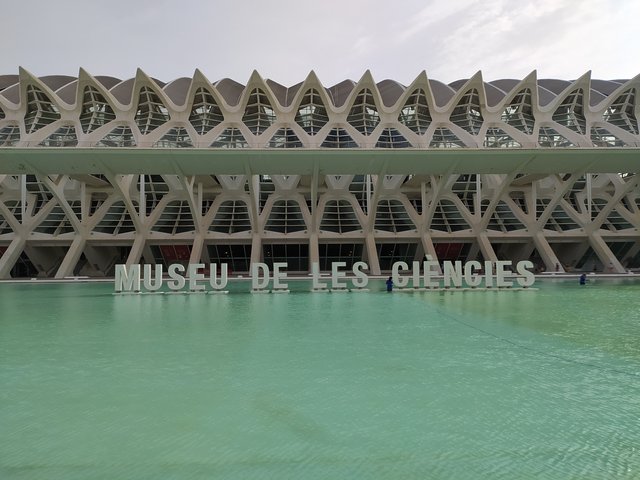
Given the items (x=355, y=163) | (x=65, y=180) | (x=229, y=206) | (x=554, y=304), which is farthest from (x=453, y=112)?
(x=65, y=180)

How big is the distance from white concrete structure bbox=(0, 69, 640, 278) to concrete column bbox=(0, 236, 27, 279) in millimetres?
126

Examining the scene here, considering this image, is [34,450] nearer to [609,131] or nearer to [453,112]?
[453,112]

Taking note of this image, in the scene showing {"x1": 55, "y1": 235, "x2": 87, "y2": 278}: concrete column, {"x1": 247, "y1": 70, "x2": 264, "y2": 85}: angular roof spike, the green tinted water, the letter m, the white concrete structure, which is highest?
{"x1": 247, "y1": 70, "x2": 264, "y2": 85}: angular roof spike

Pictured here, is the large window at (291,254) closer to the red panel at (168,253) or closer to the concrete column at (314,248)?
the concrete column at (314,248)

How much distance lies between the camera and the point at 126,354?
7582mm

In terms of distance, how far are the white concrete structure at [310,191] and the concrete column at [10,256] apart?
4.9 inches

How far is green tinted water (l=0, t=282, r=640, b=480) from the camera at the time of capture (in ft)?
12.0

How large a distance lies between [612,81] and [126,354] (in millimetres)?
58456

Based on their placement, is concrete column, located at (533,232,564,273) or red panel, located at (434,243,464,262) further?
red panel, located at (434,243,464,262)

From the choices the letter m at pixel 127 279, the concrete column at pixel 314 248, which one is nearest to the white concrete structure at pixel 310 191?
the concrete column at pixel 314 248

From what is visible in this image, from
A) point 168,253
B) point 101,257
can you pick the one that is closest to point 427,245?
point 168,253

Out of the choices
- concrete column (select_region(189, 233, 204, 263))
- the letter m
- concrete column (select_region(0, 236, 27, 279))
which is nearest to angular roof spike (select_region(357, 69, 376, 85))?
concrete column (select_region(189, 233, 204, 263))

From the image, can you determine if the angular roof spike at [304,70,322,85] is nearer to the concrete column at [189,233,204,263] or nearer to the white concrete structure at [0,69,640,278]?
the white concrete structure at [0,69,640,278]

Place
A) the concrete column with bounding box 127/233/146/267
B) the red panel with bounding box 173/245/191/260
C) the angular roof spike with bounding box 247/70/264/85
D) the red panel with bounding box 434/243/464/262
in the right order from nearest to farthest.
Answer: the concrete column with bounding box 127/233/146/267 → the angular roof spike with bounding box 247/70/264/85 → the red panel with bounding box 173/245/191/260 → the red panel with bounding box 434/243/464/262
